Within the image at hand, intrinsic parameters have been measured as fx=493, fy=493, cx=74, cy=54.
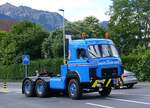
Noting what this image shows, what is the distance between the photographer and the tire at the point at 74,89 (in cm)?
2325

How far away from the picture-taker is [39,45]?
81.1 m

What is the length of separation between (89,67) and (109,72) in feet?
3.90

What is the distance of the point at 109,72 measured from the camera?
2362cm

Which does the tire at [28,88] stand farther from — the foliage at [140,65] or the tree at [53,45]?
the tree at [53,45]

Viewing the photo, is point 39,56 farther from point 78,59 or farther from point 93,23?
point 78,59

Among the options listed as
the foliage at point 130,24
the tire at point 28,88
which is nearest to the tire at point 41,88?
the tire at point 28,88

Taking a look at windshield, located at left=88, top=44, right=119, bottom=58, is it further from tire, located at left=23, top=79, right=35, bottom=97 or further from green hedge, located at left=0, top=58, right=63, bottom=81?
green hedge, located at left=0, top=58, right=63, bottom=81

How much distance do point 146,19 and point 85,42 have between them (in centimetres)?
5512

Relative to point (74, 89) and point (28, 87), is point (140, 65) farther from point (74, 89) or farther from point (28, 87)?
point (74, 89)

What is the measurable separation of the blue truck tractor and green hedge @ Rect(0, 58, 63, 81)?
104 feet

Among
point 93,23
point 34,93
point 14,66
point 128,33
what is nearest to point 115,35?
point 128,33

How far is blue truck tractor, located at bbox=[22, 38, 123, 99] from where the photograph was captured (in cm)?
2314

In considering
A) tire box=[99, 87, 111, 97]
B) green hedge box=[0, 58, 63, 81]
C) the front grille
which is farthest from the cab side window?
green hedge box=[0, 58, 63, 81]

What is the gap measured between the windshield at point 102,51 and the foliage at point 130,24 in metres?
53.7
